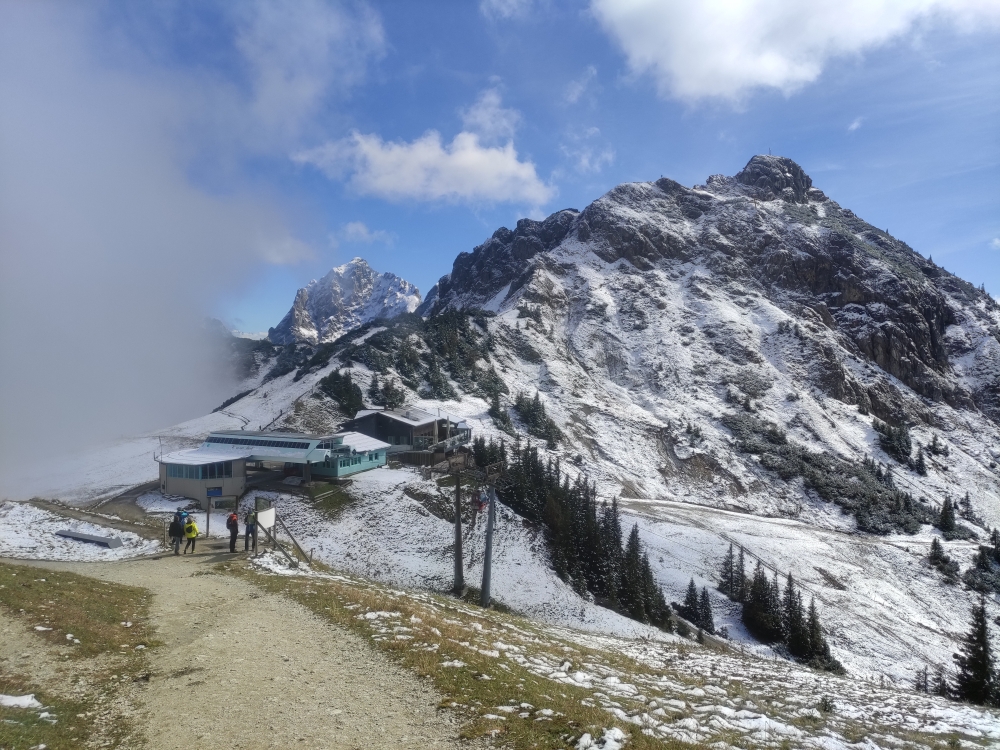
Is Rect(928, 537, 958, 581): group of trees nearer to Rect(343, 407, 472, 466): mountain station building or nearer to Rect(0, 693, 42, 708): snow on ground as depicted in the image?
Rect(343, 407, 472, 466): mountain station building

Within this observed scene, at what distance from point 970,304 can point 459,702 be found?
252 meters

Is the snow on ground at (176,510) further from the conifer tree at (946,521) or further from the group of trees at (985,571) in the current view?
the conifer tree at (946,521)

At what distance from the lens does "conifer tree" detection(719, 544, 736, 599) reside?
49188mm

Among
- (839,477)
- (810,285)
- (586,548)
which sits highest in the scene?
(810,285)

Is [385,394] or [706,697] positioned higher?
[385,394]

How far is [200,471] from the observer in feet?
140

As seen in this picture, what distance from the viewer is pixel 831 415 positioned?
12269 cm

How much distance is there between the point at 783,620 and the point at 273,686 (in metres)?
43.5

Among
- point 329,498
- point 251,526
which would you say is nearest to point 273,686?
point 251,526

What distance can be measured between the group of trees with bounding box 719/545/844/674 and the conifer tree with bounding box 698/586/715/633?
12.3ft

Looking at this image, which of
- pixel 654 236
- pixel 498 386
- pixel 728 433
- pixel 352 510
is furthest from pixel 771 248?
pixel 352 510

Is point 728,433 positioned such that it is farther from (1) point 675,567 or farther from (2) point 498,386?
(1) point 675,567

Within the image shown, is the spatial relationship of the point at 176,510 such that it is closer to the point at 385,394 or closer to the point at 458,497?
the point at 458,497

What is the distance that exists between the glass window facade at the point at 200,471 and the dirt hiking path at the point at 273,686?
27107mm
